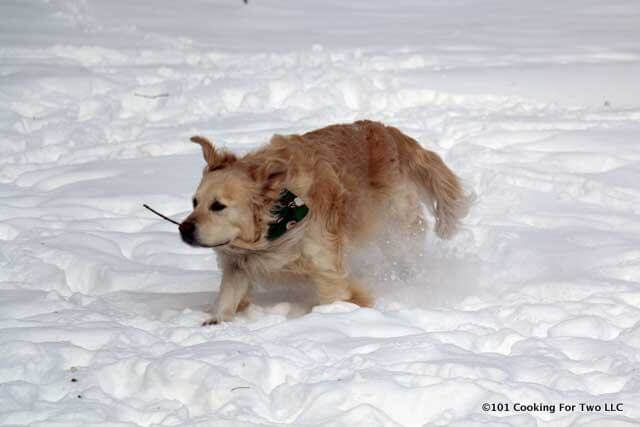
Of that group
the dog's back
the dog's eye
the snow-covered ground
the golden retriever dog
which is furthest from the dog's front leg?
the dog's back

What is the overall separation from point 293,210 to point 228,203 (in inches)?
16.3

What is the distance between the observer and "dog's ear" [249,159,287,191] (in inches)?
207

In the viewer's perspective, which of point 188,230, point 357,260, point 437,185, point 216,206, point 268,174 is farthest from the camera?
point 437,185

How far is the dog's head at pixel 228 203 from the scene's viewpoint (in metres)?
5.05

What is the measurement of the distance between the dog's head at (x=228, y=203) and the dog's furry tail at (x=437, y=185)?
62.5 inches

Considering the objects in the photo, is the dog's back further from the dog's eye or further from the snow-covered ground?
the dog's eye

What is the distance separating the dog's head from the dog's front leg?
0.32 m

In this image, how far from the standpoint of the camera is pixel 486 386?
4125 millimetres

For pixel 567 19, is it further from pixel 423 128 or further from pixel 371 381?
pixel 371 381

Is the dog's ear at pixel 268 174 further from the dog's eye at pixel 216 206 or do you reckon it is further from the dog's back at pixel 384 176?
the dog's back at pixel 384 176

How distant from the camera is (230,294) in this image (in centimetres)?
547

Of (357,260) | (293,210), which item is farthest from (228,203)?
(357,260)

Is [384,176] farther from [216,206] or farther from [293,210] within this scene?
[216,206]

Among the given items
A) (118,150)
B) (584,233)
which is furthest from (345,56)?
(584,233)
